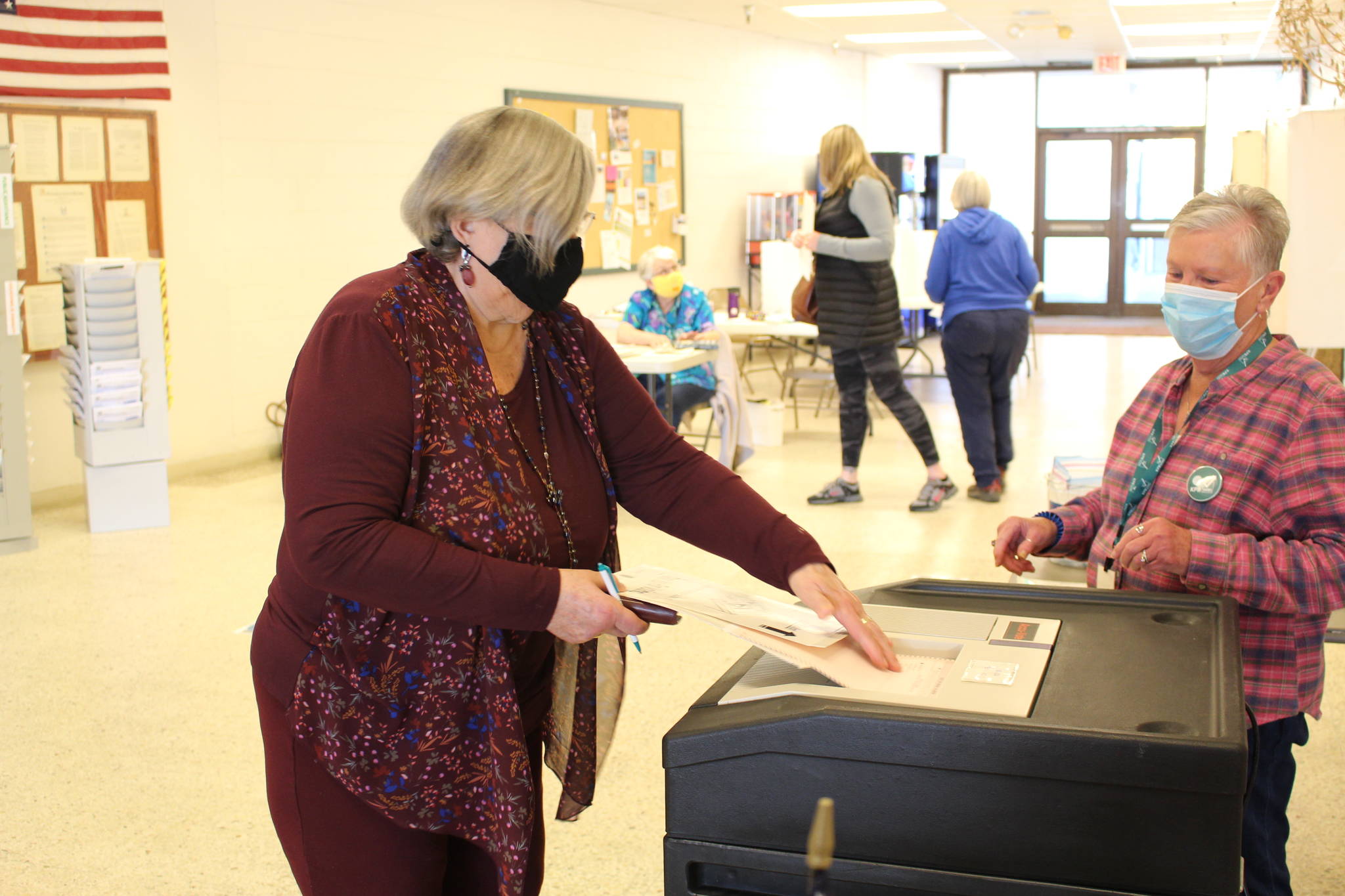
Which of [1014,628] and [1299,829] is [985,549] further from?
[1014,628]

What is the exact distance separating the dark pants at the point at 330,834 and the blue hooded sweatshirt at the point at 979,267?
4770 millimetres

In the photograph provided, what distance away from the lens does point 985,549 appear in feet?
17.2

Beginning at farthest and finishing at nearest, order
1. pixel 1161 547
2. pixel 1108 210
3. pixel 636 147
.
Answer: pixel 1108 210 < pixel 636 147 < pixel 1161 547

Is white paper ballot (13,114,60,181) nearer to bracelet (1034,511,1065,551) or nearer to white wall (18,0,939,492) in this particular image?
white wall (18,0,939,492)

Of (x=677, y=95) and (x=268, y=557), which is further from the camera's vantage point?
(x=677, y=95)

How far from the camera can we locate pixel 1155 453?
187cm

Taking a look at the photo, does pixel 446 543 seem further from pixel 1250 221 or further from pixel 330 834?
pixel 1250 221

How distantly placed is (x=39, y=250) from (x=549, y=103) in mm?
4050

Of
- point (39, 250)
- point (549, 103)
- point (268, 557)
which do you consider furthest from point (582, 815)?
point (549, 103)

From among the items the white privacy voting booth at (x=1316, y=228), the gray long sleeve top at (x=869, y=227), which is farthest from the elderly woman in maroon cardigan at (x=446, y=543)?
the gray long sleeve top at (x=869, y=227)

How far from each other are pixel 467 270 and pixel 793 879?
0.82 meters

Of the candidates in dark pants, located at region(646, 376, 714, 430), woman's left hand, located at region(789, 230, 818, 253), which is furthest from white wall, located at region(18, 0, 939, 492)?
woman's left hand, located at region(789, 230, 818, 253)

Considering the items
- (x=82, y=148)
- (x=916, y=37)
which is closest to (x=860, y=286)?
(x=82, y=148)

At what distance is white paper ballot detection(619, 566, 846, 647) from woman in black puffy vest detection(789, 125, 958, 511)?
416 cm
